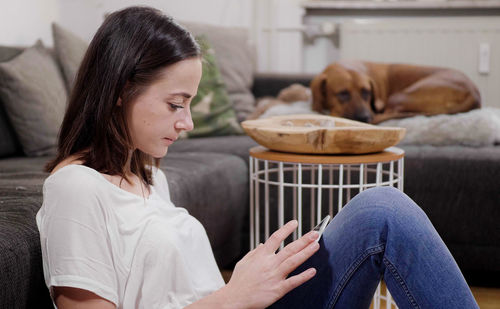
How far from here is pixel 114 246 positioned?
0.80 meters

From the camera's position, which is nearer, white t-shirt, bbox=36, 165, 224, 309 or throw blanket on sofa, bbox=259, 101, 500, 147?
white t-shirt, bbox=36, 165, 224, 309

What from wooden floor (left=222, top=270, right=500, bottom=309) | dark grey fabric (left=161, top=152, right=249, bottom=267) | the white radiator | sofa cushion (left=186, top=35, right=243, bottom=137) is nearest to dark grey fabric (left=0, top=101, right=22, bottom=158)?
dark grey fabric (left=161, top=152, right=249, bottom=267)

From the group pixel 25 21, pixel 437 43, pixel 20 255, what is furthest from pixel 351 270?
pixel 437 43

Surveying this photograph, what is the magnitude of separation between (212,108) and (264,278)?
166 cm

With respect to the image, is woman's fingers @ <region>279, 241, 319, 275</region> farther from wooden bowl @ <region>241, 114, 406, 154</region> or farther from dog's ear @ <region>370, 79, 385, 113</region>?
dog's ear @ <region>370, 79, 385, 113</region>

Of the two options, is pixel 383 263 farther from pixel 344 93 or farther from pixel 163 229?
pixel 344 93

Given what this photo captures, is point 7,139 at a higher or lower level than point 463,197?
higher

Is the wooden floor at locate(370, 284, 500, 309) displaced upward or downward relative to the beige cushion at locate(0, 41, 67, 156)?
downward

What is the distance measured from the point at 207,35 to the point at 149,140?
1836 millimetres

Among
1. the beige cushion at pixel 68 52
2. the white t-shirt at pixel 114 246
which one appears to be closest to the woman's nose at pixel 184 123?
the white t-shirt at pixel 114 246

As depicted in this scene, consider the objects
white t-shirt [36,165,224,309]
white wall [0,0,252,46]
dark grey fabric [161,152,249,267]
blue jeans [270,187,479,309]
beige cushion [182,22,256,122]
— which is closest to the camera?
white t-shirt [36,165,224,309]

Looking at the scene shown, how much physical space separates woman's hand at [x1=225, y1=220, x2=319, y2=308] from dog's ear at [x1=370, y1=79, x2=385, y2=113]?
1632 mm

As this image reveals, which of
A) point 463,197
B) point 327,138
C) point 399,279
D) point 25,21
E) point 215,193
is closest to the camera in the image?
point 399,279

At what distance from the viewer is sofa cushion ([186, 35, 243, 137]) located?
2.40 metres
